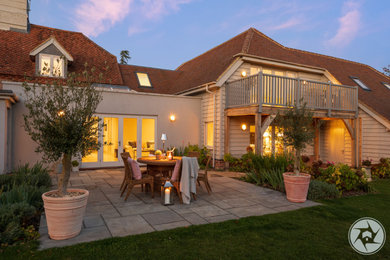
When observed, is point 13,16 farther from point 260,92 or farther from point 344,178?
point 344,178

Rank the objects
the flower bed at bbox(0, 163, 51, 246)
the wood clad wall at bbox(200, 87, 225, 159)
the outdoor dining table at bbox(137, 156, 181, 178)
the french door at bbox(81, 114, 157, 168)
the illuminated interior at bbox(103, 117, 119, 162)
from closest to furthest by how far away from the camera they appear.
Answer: the flower bed at bbox(0, 163, 51, 246) < the outdoor dining table at bbox(137, 156, 181, 178) < the french door at bbox(81, 114, 157, 168) < the illuminated interior at bbox(103, 117, 119, 162) < the wood clad wall at bbox(200, 87, 225, 159)

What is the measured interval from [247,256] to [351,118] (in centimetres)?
1039

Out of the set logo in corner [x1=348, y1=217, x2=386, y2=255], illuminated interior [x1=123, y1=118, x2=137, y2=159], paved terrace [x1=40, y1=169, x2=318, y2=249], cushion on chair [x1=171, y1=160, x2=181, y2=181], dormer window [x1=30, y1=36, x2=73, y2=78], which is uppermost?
dormer window [x1=30, y1=36, x2=73, y2=78]

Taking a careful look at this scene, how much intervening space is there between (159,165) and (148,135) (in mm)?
4900

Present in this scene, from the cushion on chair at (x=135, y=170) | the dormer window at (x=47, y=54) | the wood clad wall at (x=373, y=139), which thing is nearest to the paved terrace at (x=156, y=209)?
the cushion on chair at (x=135, y=170)

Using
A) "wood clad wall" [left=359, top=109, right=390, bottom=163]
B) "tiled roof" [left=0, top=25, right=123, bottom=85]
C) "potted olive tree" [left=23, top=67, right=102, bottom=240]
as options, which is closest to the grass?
"potted olive tree" [left=23, top=67, right=102, bottom=240]

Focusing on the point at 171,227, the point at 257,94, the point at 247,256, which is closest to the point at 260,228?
the point at 247,256

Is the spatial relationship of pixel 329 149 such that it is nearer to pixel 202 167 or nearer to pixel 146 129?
pixel 202 167

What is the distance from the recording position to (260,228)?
4.12 m

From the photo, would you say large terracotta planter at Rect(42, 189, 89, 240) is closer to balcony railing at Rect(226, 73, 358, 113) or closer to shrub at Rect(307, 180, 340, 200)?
shrub at Rect(307, 180, 340, 200)

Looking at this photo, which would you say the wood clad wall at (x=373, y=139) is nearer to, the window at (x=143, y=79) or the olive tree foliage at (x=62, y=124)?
the window at (x=143, y=79)

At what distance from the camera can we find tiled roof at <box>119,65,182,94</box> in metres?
14.3

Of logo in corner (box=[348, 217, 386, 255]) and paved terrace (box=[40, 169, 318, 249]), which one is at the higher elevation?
paved terrace (box=[40, 169, 318, 249])

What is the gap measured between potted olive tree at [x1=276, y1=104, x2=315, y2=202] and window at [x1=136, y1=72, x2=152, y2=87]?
10025 mm
